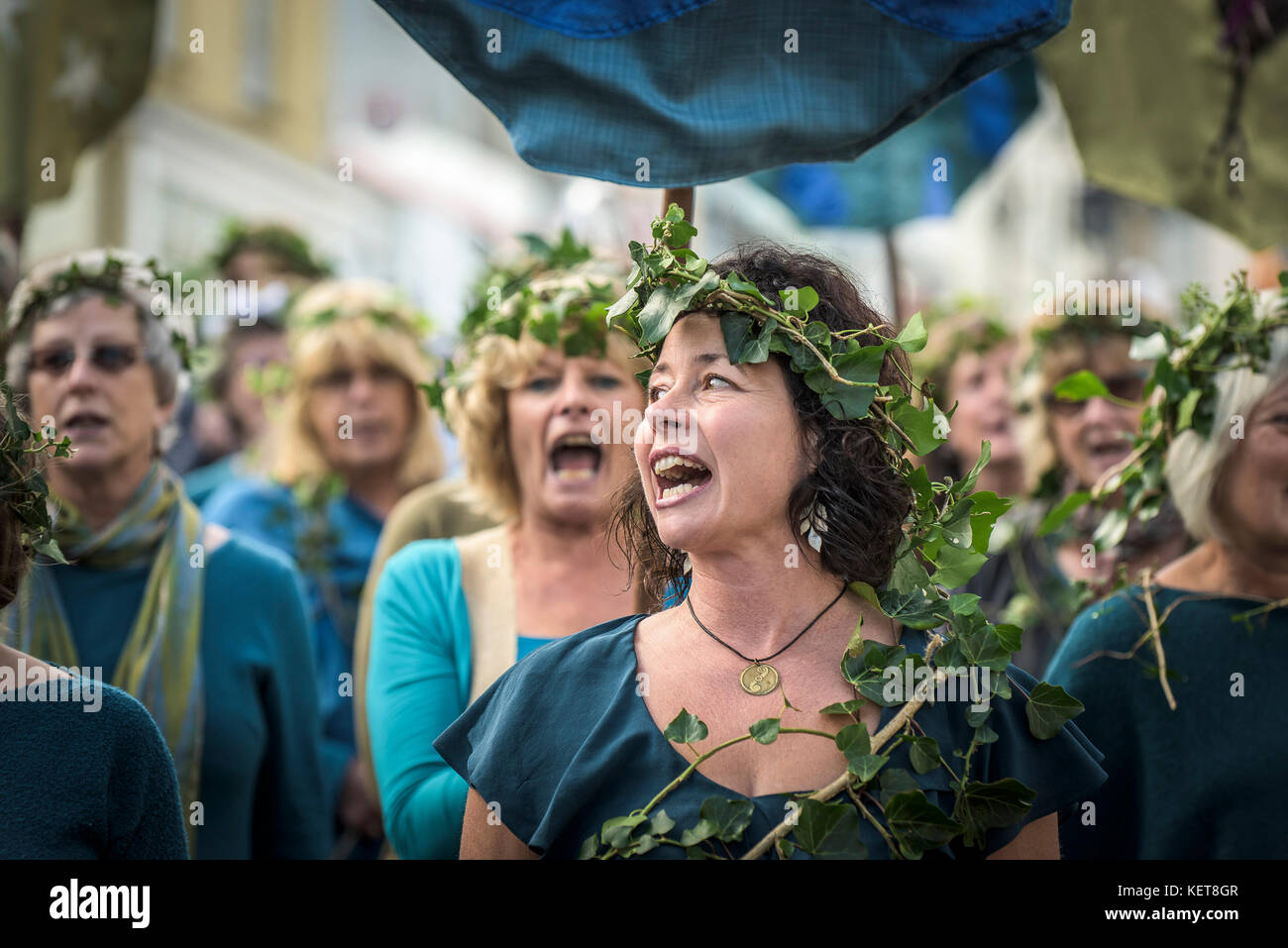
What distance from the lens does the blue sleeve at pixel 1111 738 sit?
12.7 ft

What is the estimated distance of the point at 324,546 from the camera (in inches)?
252

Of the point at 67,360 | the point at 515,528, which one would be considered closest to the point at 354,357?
the point at 67,360

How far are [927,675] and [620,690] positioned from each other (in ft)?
1.81

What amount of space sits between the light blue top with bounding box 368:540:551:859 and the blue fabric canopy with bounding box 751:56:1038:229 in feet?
10.3

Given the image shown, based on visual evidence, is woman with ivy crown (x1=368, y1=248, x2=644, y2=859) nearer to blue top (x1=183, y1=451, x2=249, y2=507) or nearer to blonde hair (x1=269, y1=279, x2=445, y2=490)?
blonde hair (x1=269, y1=279, x2=445, y2=490)

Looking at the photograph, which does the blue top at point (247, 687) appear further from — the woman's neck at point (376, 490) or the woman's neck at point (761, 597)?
the woman's neck at point (761, 597)

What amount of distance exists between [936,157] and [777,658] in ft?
13.6

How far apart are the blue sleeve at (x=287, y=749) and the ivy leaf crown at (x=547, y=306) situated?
0.77m

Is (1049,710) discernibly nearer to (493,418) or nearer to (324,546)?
(493,418)

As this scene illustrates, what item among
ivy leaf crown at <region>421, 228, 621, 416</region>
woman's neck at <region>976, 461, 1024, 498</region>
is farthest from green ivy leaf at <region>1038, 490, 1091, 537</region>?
woman's neck at <region>976, 461, 1024, 498</region>

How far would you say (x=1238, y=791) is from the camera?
3.68 meters

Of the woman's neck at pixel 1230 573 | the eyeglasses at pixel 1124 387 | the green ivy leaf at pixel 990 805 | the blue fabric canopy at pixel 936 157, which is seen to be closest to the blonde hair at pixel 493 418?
the woman's neck at pixel 1230 573

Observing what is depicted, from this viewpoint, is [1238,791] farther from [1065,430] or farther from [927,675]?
[1065,430]
